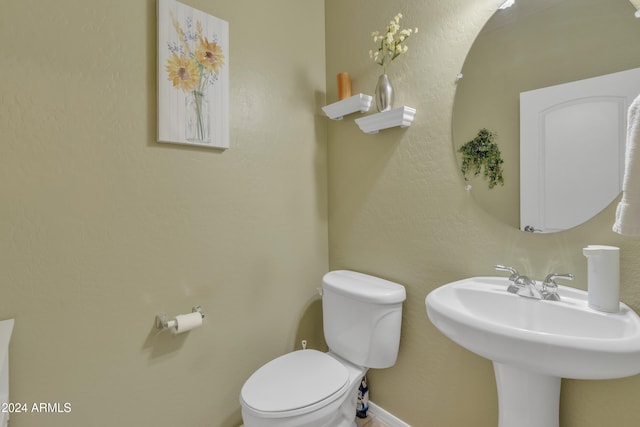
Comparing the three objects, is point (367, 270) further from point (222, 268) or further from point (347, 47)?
point (347, 47)

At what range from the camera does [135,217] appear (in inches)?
47.8

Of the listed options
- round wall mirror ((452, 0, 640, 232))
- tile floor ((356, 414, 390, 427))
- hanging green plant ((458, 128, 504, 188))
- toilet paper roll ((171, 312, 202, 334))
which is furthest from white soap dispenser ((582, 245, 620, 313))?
toilet paper roll ((171, 312, 202, 334))

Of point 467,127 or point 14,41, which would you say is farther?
point 467,127

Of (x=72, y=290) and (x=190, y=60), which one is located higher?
(x=190, y=60)

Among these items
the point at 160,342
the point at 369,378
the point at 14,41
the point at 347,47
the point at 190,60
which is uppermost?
the point at 347,47

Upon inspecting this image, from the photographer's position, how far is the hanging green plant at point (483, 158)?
46.8 inches

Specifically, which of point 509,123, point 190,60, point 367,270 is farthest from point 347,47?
point 367,270

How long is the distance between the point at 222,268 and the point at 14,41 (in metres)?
1.10

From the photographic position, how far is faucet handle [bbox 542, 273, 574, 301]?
39.0 inches

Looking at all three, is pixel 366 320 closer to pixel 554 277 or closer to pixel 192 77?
pixel 554 277

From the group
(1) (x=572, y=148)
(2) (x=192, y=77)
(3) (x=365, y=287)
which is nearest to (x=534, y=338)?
(1) (x=572, y=148)

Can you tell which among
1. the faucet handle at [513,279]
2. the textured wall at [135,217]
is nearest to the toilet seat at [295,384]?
the textured wall at [135,217]

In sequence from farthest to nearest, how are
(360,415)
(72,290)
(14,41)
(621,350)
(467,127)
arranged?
(360,415), (467,127), (72,290), (14,41), (621,350)

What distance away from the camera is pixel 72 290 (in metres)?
1.09
